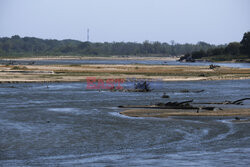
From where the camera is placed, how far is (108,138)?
83.4 ft

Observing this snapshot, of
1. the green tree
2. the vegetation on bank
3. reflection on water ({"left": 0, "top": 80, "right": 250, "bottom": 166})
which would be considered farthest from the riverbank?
the green tree

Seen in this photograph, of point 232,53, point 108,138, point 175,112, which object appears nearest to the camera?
point 108,138

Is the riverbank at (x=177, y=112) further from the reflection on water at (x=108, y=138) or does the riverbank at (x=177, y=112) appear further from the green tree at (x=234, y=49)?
the green tree at (x=234, y=49)

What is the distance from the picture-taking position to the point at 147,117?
32469 millimetres

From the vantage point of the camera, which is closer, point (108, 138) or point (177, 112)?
point (108, 138)

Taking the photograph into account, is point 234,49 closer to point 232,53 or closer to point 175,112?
point 232,53

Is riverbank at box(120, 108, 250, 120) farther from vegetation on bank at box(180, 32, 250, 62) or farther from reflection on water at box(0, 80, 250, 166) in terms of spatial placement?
vegetation on bank at box(180, 32, 250, 62)

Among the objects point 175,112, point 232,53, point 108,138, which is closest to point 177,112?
point 175,112

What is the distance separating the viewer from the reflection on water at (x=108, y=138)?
2071 centimetres

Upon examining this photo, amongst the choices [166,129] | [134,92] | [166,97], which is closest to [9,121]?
[166,129]

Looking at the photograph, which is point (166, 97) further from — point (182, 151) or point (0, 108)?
point (182, 151)

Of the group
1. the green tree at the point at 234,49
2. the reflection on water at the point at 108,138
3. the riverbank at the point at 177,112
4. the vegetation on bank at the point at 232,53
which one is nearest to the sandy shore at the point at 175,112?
the riverbank at the point at 177,112

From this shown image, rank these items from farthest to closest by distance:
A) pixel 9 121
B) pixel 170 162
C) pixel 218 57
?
pixel 218 57
pixel 9 121
pixel 170 162

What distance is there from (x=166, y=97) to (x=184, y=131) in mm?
18672
